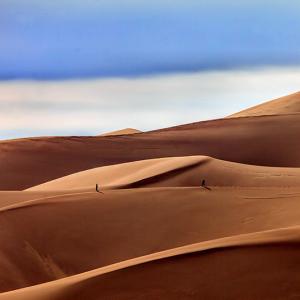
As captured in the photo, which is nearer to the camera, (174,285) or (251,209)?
(174,285)

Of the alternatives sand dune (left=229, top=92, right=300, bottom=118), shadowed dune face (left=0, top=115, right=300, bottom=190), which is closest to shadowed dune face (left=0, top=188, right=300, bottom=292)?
shadowed dune face (left=0, top=115, right=300, bottom=190)

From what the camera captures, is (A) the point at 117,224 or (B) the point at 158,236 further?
(A) the point at 117,224

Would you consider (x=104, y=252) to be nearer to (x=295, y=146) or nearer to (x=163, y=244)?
(x=163, y=244)

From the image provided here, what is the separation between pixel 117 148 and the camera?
108 feet

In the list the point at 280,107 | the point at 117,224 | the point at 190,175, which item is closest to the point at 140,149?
the point at 190,175

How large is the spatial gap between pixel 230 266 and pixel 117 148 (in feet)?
84.1

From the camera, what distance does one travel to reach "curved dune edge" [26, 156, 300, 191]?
15773 mm

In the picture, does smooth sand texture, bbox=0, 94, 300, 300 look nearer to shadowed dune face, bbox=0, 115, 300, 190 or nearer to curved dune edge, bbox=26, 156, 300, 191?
curved dune edge, bbox=26, 156, 300, 191

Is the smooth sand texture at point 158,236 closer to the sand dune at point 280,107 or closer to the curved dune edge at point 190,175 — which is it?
the curved dune edge at point 190,175

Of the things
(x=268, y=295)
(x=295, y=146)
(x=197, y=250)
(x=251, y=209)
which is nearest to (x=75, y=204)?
(x=251, y=209)

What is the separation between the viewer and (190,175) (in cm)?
1633

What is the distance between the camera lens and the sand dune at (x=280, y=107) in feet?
166

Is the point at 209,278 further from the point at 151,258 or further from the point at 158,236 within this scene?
the point at 158,236

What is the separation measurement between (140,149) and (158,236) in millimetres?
21575
